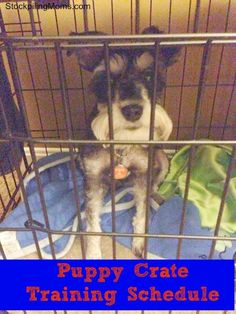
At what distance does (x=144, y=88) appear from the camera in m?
0.88

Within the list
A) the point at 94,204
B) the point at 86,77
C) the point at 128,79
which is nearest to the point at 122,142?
the point at 128,79

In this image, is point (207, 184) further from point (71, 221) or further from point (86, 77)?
point (86, 77)

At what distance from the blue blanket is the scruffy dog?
6cm

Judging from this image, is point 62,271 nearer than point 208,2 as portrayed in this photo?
Yes

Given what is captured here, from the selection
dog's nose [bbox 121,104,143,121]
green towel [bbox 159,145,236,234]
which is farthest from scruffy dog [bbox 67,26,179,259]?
green towel [bbox 159,145,236,234]

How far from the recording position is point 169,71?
1360 millimetres

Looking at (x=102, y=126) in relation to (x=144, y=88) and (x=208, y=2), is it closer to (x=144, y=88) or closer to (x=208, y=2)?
(x=144, y=88)

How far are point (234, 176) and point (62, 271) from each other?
0.70 m

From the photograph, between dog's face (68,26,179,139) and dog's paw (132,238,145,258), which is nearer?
Result: dog's face (68,26,179,139)

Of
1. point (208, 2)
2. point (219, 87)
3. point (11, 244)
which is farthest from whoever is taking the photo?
point (219, 87)

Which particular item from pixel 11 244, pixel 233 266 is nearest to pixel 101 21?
pixel 11 244

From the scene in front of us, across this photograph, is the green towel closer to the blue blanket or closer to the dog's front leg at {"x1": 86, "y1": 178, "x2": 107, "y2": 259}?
the blue blanket

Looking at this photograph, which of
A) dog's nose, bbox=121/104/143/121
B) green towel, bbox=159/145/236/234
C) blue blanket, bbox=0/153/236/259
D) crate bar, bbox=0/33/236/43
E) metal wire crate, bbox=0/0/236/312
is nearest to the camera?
crate bar, bbox=0/33/236/43

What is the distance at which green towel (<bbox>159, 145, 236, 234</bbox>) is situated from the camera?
3.52 feet
